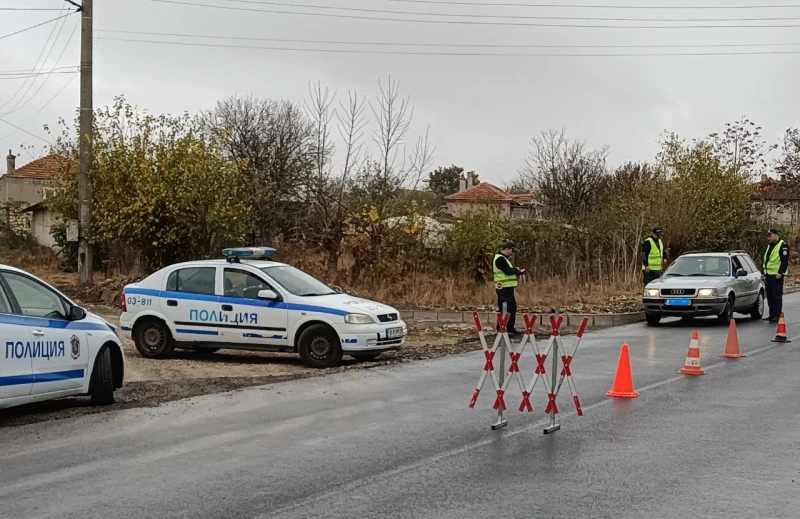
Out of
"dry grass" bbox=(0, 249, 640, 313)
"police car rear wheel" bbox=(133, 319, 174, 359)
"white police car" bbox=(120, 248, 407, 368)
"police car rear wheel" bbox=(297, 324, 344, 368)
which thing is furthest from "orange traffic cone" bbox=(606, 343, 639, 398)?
"dry grass" bbox=(0, 249, 640, 313)

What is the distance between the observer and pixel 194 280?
14.4m

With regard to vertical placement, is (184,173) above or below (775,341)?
above

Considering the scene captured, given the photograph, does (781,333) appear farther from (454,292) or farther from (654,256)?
(454,292)

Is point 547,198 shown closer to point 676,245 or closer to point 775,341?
point 676,245

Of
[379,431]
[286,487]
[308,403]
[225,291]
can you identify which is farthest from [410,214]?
[286,487]

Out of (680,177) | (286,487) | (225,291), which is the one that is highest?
(680,177)

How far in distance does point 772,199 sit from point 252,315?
133ft

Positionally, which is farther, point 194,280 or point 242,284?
point 194,280

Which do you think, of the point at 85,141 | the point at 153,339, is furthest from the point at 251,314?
the point at 85,141

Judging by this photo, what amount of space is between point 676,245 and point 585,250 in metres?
5.52

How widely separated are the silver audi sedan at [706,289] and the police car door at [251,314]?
8.91 meters

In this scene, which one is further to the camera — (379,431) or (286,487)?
(379,431)

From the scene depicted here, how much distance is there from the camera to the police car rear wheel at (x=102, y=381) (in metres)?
10.0

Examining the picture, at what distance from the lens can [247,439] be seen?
8172 mm
